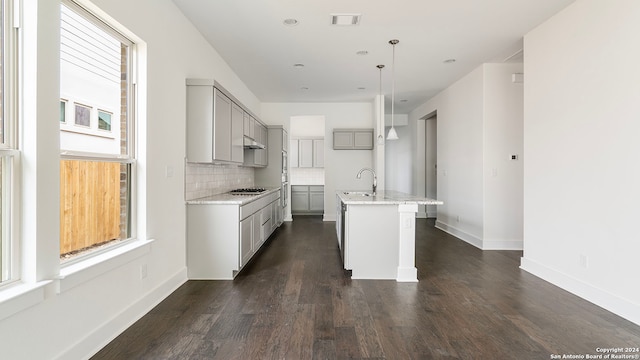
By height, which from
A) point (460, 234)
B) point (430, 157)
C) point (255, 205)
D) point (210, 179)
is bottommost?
point (460, 234)

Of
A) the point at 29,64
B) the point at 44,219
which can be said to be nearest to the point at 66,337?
the point at 44,219

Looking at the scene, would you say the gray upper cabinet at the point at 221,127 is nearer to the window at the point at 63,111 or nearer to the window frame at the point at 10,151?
the window at the point at 63,111

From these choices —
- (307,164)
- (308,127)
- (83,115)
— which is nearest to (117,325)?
(83,115)

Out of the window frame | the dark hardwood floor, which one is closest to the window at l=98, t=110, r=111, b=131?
the window frame

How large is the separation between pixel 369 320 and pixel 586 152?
2555mm

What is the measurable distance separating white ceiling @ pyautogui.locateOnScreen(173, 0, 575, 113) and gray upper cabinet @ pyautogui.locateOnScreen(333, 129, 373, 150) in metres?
1.67

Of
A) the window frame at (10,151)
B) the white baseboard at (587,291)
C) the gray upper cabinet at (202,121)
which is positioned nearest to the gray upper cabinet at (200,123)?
the gray upper cabinet at (202,121)

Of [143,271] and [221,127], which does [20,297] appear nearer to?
[143,271]

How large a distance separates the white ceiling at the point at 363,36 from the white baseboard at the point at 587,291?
274 cm

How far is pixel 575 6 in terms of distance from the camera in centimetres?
316

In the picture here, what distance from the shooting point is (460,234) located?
228 inches

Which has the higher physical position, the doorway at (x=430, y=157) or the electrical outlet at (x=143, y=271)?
the doorway at (x=430, y=157)

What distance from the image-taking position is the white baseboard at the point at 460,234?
516cm

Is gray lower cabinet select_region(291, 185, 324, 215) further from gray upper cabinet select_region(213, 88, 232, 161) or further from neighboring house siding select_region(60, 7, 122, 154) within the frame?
neighboring house siding select_region(60, 7, 122, 154)
